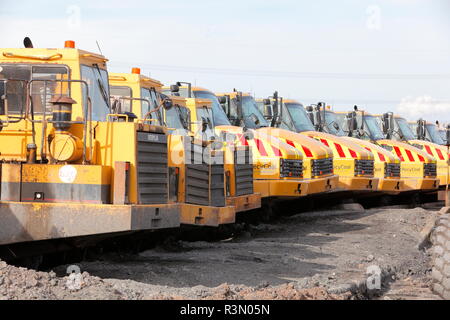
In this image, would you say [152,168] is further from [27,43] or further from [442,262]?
[442,262]

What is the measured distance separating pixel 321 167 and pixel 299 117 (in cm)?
340

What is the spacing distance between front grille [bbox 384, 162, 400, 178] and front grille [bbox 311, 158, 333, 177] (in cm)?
362

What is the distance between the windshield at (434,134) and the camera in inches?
1221

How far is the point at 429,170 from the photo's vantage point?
24328 mm

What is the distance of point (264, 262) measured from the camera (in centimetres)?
1258

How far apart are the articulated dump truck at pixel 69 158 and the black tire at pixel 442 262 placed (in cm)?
291

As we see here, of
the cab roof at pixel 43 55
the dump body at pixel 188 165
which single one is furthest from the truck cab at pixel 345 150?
the cab roof at pixel 43 55

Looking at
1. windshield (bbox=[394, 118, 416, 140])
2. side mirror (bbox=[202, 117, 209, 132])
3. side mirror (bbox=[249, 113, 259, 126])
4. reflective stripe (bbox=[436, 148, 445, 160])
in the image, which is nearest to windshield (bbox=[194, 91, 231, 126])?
side mirror (bbox=[202, 117, 209, 132])

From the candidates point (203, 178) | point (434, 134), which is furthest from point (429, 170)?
point (203, 178)

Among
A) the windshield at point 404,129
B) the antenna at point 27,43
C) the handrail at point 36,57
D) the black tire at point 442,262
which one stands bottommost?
the black tire at point 442,262

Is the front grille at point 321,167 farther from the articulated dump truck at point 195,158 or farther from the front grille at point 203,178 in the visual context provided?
the front grille at point 203,178

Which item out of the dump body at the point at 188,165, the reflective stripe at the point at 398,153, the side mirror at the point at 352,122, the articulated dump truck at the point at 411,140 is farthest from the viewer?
the articulated dump truck at the point at 411,140
